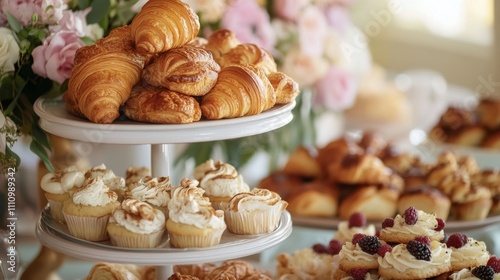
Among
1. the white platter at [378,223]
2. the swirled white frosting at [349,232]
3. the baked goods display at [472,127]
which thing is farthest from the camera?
the baked goods display at [472,127]

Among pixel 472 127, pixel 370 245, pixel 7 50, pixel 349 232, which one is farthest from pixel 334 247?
pixel 472 127

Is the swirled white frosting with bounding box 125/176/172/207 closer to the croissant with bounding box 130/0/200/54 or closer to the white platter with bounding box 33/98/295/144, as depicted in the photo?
the white platter with bounding box 33/98/295/144

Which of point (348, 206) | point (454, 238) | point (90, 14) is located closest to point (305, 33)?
point (348, 206)

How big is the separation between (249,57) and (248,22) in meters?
0.80

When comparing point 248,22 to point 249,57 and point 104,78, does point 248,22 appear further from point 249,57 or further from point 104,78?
point 104,78

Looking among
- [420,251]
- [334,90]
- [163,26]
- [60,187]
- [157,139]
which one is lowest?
[334,90]

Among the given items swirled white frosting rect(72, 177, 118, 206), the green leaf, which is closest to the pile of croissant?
swirled white frosting rect(72, 177, 118, 206)

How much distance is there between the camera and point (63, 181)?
1402mm

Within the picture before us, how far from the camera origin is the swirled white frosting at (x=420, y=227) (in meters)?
1.39

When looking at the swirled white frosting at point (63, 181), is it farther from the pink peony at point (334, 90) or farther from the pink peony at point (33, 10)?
the pink peony at point (334, 90)

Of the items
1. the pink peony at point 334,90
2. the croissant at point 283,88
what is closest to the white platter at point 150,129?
the croissant at point 283,88

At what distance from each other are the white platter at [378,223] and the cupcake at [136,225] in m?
0.85

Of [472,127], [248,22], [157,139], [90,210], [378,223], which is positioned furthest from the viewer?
[472,127]

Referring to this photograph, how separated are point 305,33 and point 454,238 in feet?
3.80
